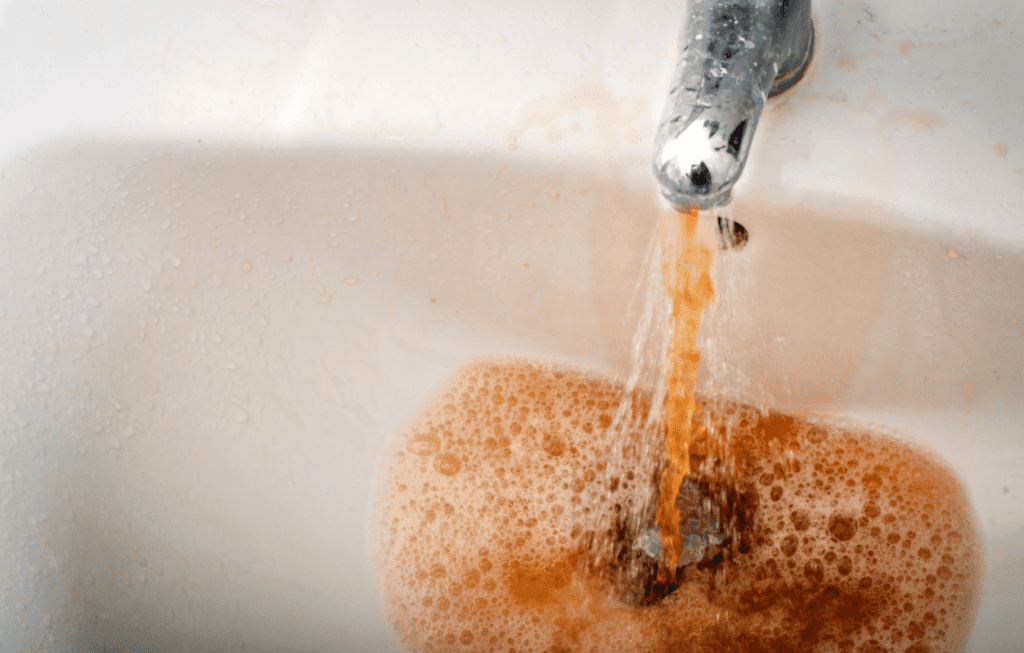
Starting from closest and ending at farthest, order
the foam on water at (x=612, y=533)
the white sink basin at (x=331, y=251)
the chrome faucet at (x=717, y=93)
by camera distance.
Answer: the chrome faucet at (x=717, y=93)
the white sink basin at (x=331, y=251)
the foam on water at (x=612, y=533)

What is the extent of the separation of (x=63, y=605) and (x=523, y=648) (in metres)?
0.35

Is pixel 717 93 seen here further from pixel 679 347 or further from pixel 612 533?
pixel 612 533

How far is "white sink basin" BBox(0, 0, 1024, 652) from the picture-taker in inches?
16.4

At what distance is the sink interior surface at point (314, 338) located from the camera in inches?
17.2

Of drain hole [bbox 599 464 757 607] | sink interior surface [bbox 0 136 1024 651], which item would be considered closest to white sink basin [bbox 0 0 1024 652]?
sink interior surface [bbox 0 136 1024 651]

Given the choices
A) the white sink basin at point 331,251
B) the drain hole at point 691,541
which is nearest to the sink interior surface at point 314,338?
the white sink basin at point 331,251

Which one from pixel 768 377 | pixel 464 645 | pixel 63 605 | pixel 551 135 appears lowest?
pixel 464 645

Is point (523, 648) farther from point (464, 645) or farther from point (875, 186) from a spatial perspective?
point (875, 186)

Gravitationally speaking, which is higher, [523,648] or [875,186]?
[875,186]

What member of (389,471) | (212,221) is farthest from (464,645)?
(212,221)

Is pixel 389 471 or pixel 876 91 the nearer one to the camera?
pixel 876 91

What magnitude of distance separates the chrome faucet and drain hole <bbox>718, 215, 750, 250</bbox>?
0.44ft

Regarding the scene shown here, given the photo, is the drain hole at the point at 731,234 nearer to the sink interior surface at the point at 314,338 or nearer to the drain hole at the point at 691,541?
the sink interior surface at the point at 314,338

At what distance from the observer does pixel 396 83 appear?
0.46 meters
